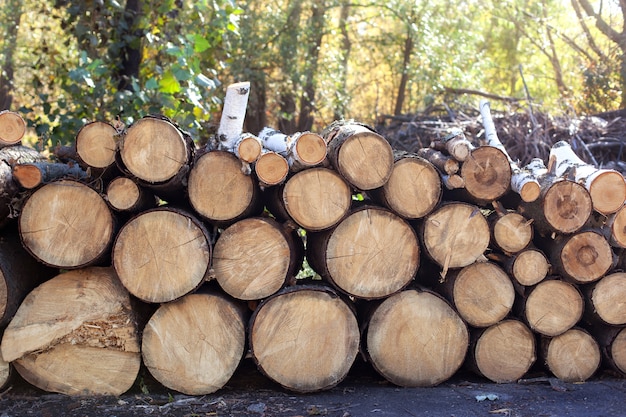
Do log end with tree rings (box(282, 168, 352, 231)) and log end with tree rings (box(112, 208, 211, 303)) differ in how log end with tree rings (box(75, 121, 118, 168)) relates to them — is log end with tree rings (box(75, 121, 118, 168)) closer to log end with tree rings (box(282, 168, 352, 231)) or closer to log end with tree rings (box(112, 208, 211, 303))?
log end with tree rings (box(112, 208, 211, 303))

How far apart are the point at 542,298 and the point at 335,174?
1426 mm

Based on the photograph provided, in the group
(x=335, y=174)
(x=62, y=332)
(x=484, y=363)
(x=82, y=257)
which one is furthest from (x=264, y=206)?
(x=484, y=363)

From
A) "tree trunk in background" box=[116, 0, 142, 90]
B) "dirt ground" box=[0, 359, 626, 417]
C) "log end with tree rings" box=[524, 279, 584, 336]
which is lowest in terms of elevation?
"dirt ground" box=[0, 359, 626, 417]

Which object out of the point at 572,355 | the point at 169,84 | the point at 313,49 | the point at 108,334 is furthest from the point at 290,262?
the point at 313,49

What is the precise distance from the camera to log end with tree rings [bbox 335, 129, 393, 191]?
3.55 meters

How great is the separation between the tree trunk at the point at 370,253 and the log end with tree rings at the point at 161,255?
69 cm

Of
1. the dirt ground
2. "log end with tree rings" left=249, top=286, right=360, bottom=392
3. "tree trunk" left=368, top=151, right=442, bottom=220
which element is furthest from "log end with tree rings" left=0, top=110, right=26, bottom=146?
"tree trunk" left=368, top=151, right=442, bottom=220

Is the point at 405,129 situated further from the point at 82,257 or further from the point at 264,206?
the point at 82,257

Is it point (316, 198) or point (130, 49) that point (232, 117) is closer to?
point (316, 198)

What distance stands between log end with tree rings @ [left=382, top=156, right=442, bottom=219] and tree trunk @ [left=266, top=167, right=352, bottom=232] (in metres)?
0.27

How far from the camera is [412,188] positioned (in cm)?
367

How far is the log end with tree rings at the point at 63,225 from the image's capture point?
11.4 ft

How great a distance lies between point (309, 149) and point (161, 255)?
96cm

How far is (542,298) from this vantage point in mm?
3838
